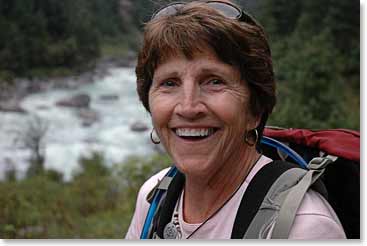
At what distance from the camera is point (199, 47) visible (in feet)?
1.95

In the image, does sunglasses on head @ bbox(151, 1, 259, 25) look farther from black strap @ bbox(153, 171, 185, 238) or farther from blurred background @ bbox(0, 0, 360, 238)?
blurred background @ bbox(0, 0, 360, 238)

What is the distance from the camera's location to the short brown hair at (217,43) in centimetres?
59

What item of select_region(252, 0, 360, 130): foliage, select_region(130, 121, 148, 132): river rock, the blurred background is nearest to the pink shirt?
the blurred background

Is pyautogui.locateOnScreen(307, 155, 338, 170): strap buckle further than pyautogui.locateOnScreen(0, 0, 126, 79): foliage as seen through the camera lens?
No

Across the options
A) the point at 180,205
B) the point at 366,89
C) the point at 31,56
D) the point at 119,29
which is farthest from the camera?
the point at 31,56

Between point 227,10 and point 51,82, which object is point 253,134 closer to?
point 227,10

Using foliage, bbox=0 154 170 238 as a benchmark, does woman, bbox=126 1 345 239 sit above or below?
above

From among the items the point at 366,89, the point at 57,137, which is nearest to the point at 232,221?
the point at 366,89

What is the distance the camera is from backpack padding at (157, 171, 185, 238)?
659 millimetres

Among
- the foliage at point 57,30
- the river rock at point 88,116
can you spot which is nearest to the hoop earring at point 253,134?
the foliage at point 57,30

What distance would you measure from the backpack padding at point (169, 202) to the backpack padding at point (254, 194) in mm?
120

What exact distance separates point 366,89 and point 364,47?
0.06 meters

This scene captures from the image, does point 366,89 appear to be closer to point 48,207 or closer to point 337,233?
point 337,233

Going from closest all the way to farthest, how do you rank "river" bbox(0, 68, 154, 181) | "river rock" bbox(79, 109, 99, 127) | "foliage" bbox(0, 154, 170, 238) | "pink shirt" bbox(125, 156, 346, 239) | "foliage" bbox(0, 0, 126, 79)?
"pink shirt" bbox(125, 156, 346, 239) < "foliage" bbox(0, 0, 126, 79) < "foliage" bbox(0, 154, 170, 238) < "river" bbox(0, 68, 154, 181) < "river rock" bbox(79, 109, 99, 127)
